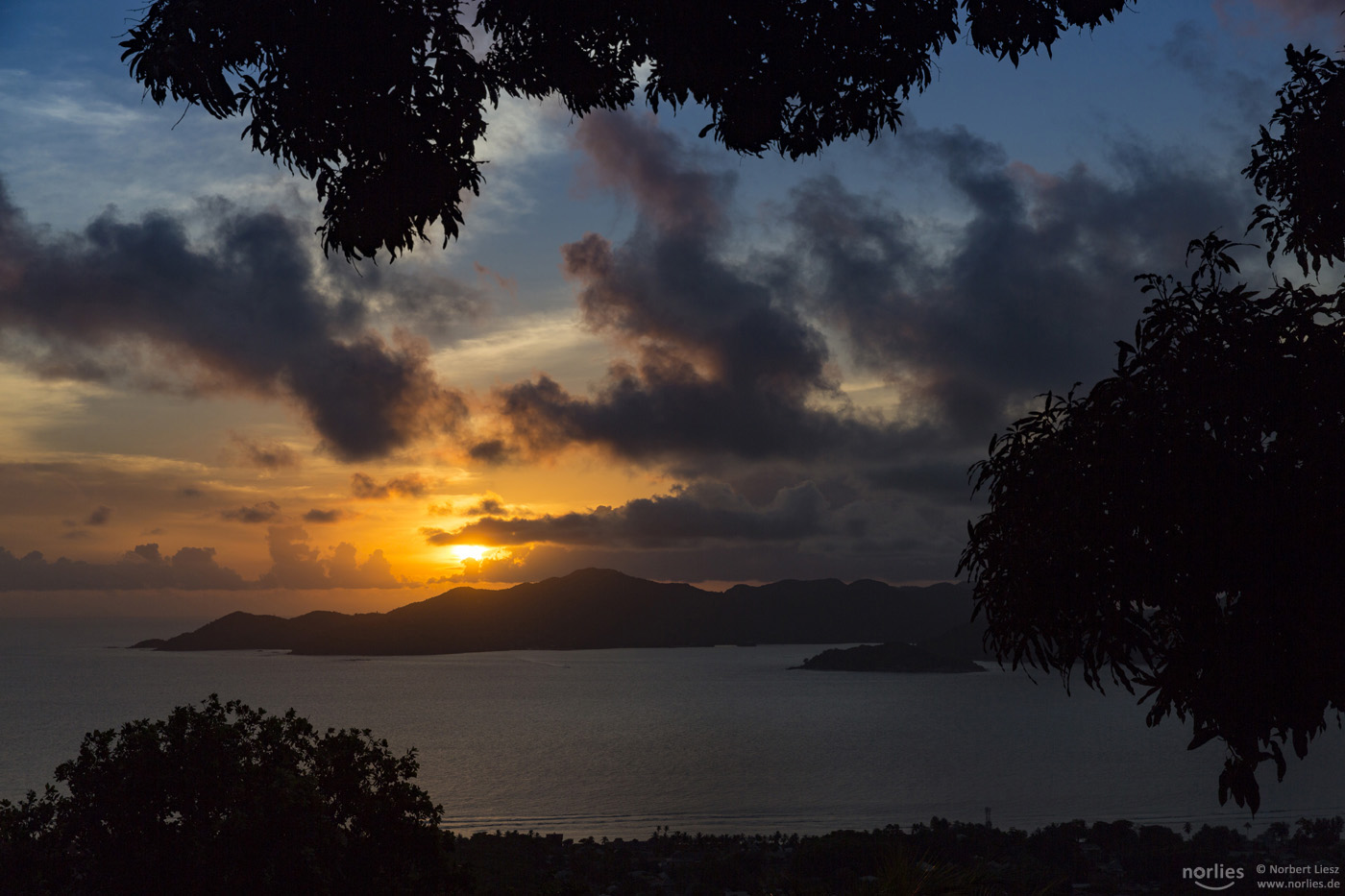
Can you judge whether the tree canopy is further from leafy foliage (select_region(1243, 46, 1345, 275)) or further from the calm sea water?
the calm sea water

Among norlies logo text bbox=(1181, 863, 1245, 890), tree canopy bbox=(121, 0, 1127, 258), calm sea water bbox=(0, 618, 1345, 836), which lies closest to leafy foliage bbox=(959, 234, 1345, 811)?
tree canopy bbox=(121, 0, 1127, 258)

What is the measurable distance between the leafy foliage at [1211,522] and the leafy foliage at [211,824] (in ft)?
31.8

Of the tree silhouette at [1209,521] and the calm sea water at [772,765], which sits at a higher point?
the tree silhouette at [1209,521]

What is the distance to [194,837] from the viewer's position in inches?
519

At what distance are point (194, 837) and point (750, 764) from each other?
121 m

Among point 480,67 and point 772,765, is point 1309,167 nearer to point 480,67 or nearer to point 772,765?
point 480,67

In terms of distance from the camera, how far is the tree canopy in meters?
10.0

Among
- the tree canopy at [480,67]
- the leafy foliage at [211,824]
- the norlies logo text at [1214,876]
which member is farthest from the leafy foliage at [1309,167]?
the norlies logo text at [1214,876]

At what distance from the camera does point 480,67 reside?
1104 cm

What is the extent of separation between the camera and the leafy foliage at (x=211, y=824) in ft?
42.9

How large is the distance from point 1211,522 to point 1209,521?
41 mm

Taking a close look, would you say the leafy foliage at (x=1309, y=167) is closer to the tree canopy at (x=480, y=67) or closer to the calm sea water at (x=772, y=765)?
the tree canopy at (x=480, y=67)

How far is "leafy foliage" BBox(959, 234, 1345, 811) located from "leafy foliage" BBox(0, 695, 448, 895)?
9.68m

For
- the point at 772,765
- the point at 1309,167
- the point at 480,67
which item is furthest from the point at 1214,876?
the point at 772,765
